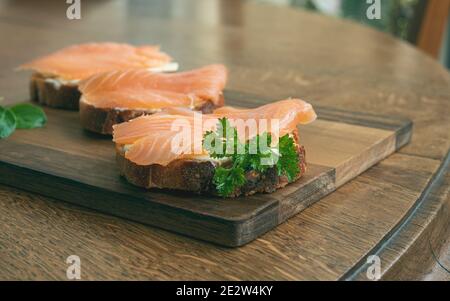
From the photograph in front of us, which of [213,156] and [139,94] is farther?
[139,94]

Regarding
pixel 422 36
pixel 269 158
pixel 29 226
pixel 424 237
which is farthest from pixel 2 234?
pixel 422 36

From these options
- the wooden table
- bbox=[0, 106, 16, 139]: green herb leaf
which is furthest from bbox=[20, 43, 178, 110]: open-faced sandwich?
bbox=[0, 106, 16, 139]: green herb leaf

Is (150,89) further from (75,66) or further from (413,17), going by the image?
(413,17)

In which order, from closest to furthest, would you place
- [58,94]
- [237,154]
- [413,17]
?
1. [237,154]
2. [58,94]
3. [413,17]

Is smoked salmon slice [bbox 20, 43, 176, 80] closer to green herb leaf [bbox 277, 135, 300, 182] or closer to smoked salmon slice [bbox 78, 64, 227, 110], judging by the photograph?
smoked salmon slice [bbox 78, 64, 227, 110]

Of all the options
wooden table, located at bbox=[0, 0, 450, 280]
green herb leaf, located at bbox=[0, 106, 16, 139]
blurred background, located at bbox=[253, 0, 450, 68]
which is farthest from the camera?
blurred background, located at bbox=[253, 0, 450, 68]

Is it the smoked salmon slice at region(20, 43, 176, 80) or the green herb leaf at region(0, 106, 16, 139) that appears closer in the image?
the green herb leaf at region(0, 106, 16, 139)

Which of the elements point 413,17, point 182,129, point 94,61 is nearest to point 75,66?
point 94,61
